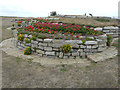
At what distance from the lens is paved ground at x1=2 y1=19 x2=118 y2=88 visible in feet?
11.2

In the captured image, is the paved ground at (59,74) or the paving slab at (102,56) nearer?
the paved ground at (59,74)

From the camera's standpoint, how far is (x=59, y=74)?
4.05 m

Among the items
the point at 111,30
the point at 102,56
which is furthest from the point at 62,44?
the point at 111,30

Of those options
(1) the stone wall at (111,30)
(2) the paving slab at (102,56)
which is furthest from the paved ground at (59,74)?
(1) the stone wall at (111,30)

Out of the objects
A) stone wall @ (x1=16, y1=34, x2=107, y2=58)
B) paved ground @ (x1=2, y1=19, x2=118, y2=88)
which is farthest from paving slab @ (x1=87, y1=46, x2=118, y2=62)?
stone wall @ (x1=16, y1=34, x2=107, y2=58)

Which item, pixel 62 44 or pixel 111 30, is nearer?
pixel 62 44

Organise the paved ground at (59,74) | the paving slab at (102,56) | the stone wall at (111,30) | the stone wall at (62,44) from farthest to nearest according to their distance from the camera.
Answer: the stone wall at (111,30) → the stone wall at (62,44) → the paving slab at (102,56) → the paved ground at (59,74)

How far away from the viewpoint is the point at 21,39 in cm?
685

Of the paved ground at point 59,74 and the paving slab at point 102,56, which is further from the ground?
the paving slab at point 102,56

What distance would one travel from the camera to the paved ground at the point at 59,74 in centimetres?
342

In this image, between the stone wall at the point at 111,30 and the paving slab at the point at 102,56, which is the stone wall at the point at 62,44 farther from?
the stone wall at the point at 111,30

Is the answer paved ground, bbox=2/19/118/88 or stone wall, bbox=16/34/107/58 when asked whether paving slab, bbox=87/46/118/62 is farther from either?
stone wall, bbox=16/34/107/58

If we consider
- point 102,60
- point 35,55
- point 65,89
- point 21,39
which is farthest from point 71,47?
point 21,39

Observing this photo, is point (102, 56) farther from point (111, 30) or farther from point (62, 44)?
point (111, 30)
